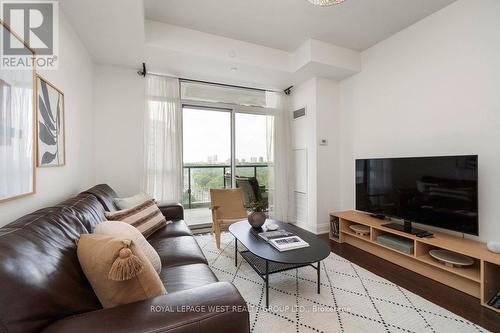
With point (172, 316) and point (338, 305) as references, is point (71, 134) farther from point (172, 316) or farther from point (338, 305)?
point (338, 305)

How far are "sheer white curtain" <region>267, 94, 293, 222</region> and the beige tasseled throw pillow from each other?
322 centimetres

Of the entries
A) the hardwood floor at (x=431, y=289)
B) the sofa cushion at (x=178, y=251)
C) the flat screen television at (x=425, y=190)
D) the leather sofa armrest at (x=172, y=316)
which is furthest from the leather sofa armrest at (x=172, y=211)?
the flat screen television at (x=425, y=190)

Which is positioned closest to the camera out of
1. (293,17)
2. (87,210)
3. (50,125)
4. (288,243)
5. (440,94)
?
(87,210)

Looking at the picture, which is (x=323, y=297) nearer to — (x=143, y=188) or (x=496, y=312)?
(x=496, y=312)

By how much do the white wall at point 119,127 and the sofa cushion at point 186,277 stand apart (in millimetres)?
2105

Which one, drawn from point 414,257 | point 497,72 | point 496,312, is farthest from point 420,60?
point 496,312

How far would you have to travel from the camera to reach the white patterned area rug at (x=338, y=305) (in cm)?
154

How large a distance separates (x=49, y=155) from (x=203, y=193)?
2.51m

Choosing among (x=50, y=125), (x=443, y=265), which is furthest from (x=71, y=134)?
(x=443, y=265)

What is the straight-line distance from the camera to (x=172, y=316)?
0.81m

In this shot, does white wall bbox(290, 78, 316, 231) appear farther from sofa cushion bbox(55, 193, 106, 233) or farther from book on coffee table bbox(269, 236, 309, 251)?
sofa cushion bbox(55, 193, 106, 233)

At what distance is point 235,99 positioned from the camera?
13.1 ft

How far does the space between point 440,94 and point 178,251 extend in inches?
124

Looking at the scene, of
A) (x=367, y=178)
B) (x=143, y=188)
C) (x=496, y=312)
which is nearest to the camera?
(x=496, y=312)
